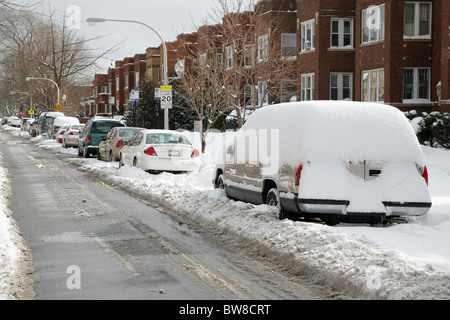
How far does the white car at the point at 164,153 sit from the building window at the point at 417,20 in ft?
51.4

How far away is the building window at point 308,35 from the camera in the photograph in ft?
117

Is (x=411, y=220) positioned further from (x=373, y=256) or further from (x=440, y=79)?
(x=440, y=79)

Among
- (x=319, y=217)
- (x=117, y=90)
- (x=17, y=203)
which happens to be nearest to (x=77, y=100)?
(x=117, y=90)

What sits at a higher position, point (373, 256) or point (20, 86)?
point (20, 86)

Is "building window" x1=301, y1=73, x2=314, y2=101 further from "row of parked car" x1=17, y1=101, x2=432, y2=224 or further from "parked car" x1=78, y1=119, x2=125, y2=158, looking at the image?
"row of parked car" x1=17, y1=101, x2=432, y2=224

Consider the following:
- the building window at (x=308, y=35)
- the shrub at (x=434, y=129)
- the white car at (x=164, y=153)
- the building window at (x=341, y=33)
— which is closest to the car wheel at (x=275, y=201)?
the white car at (x=164, y=153)

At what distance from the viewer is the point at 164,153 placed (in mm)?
19422

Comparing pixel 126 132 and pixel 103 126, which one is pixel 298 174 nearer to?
pixel 126 132

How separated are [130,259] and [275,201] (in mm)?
3069

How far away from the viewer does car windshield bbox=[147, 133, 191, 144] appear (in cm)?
1995

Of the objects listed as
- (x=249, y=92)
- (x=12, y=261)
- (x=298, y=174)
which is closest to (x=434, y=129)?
(x=249, y=92)

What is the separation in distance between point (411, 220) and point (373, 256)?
3.29 metres

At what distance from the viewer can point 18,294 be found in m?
6.34

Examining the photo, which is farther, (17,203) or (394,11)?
(394,11)
